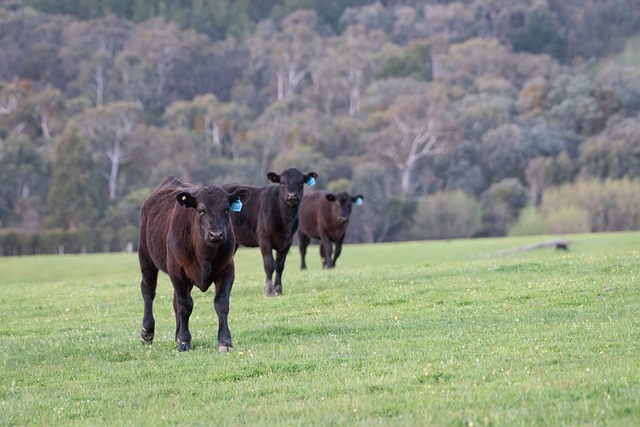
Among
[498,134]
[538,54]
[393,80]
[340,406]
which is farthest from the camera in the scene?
[538,54]

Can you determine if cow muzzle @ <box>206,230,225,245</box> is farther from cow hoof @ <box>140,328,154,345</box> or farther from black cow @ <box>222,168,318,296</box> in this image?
black cow @ <box>222,168,318,296</box>

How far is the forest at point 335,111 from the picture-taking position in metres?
77.1

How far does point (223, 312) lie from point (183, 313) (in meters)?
0.50

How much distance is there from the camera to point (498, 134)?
3413 inches

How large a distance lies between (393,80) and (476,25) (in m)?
34.5

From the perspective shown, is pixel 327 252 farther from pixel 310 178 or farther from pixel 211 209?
pixel 211 209

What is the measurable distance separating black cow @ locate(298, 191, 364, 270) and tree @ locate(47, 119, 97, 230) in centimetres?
4902

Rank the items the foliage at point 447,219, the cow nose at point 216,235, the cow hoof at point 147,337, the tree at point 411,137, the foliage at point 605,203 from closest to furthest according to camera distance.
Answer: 1. the cow nose at point 216,235
2. the cow hoof at point 147,337
3. the foliage at point 605,203
4. the foliage at point 447,219
5. the tree at point 411,137

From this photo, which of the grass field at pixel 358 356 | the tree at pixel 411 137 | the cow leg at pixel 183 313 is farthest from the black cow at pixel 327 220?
the tree at pixel 411 137

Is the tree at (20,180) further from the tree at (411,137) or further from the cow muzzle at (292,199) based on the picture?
the cow muzzle at (292,199)

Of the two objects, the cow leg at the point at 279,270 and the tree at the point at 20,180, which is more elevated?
the cow leg at the point at 279,270

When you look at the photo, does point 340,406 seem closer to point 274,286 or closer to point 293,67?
point 274,286

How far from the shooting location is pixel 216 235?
1210 cm

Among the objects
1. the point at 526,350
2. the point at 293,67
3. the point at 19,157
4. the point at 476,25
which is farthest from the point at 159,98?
the point at 526,350
